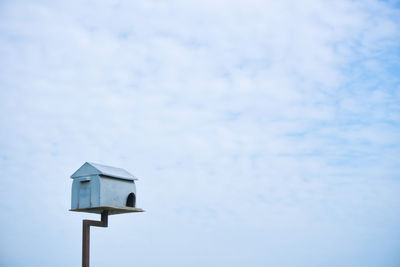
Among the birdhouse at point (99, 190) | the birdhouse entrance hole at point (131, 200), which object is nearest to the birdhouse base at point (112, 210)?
the birdhouse at point (99, 190)

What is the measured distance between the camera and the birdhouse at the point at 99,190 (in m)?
8.93

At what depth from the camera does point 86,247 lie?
8.60 meters

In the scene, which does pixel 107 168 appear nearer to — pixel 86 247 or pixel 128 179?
pixel 128 179

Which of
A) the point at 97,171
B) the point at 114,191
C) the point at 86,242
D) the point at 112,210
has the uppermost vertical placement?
the point at 97,171

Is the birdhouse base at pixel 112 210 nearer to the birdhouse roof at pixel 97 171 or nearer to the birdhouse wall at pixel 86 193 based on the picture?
the birdhouse wall at pixel 86 193

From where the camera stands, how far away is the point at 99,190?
29.2 feet

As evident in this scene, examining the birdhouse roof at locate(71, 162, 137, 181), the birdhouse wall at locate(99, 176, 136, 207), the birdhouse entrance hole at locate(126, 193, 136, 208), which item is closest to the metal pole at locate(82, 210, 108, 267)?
the birdhouse wall at locate(99, 176, 136, 207)

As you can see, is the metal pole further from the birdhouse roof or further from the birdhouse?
the birdhouse roof

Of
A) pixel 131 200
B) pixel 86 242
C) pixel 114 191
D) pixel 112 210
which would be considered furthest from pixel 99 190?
pixel 131 200

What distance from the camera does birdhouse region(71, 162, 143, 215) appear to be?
29.3ft

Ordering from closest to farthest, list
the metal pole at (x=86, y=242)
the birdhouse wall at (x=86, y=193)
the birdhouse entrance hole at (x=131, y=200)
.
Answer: the metal pole at (x=86, y=242)
the birdhouse wall at (x=86, y=193)
the birdhouse entrance hole at (x=131, y=200)

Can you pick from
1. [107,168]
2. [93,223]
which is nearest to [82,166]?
[107,168]

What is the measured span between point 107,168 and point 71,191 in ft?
2.64

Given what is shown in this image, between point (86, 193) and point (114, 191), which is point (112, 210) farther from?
point (86, 193)
